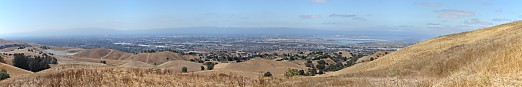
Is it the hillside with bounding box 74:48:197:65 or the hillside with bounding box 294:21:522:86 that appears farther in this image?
the hillside with bounding box 74:48:197:65

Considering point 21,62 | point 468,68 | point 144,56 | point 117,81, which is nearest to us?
point 117,81

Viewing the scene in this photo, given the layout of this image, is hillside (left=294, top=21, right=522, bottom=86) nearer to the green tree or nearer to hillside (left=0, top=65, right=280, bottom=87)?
hillside (left=0, top=65, right=280, bottom=87)

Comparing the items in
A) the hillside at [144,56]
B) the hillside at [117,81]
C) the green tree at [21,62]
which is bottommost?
the hillside at [144,56]

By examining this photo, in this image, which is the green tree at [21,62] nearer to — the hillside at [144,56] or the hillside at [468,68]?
the hillside at [144,56]

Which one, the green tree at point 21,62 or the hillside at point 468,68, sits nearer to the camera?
the hillside at point 468,68

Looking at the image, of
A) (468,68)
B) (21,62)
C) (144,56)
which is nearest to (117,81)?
(468,68)

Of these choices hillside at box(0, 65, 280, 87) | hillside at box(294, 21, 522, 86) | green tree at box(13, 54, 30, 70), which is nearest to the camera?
hillside at box(294, 21, 522, 86)

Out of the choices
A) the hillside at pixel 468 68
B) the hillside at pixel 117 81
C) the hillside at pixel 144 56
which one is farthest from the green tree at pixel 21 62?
the hillside at pixel 468 68

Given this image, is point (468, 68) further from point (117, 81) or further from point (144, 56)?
point (144, 56)

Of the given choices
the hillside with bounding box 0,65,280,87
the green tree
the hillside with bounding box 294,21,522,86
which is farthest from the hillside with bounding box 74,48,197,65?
the hillside with bounding box 294,21,522,86

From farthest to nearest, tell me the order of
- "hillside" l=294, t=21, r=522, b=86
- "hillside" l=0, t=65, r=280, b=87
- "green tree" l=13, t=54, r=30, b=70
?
"green tree" l=13, t=54, r=30, b=70
"hillside" l=0, t=65, r=280, b=87
"hillside" l=294, t=21, r=522, b=86

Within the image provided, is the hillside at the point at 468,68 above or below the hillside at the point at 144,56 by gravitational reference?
above

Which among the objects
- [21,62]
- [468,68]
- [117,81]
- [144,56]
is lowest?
[144,56]
